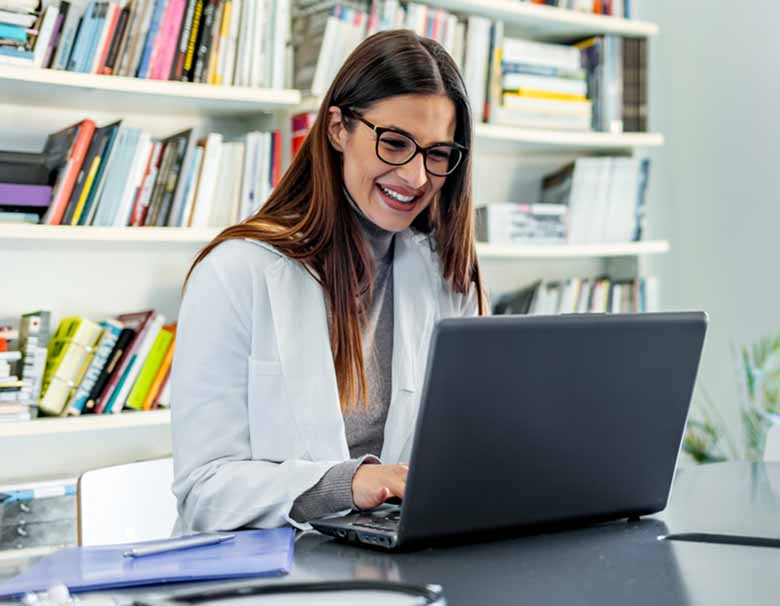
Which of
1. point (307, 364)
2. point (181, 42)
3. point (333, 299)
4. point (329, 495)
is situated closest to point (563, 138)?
point (181, 42)

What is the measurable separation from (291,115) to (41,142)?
61 centimetres

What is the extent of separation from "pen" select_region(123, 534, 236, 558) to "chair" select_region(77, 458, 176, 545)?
56 cm

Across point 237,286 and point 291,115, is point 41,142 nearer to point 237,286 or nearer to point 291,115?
point 291,115

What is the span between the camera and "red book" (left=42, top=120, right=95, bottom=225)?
2.34 meters

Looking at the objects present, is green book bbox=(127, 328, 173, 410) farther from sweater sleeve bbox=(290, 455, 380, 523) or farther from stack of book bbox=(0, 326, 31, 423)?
sweater sleeve bbox=(290, 455, 380, 523)

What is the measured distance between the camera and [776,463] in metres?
1.72

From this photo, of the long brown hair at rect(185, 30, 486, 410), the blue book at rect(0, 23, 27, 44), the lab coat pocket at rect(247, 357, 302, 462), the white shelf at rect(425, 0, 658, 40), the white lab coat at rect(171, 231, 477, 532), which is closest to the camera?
the white lab coat at rect(171, 231, 477, 532)

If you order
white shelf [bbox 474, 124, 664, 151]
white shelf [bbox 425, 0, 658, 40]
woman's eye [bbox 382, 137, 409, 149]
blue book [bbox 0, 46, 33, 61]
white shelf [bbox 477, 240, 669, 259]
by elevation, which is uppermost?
white shelf [bbox 425, 0, 658, 40]

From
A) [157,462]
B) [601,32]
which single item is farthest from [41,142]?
[601,32]

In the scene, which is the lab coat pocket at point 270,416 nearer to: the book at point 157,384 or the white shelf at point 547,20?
the book at point 157,384

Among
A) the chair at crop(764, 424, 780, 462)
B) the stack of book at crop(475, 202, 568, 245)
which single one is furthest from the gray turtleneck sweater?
the stack of book at crop(475, 202, 568, 245)

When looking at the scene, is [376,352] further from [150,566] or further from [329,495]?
[150,566]

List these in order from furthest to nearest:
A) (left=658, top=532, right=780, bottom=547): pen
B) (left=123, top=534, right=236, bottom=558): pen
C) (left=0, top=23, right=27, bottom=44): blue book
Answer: (left=0, top=23, right=27, bottom=44): blue book, (left=658, top=532, right=780, bottom=547): pen, (left=123, top=534, right=236, bottom=558): pen

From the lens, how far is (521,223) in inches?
122
